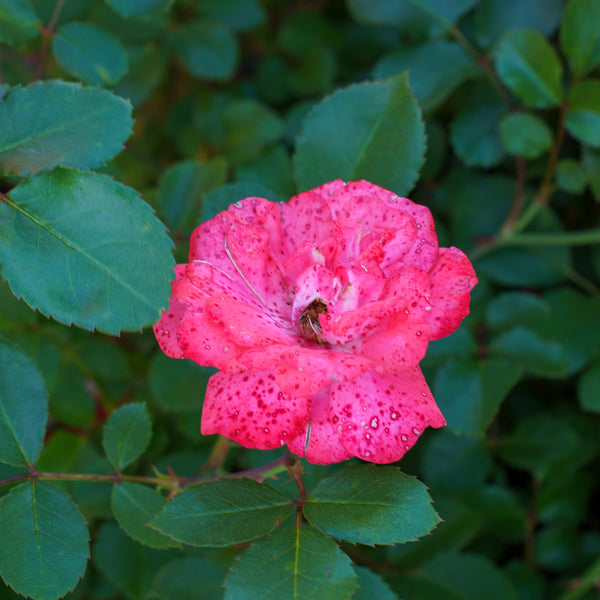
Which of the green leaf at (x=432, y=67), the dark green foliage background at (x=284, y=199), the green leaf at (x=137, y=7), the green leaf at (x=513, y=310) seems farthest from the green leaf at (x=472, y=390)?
the green leaf at (x=137, y=7)

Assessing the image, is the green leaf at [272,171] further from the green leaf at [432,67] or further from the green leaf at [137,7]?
the green leaf at [137,7]

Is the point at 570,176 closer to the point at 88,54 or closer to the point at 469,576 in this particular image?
the point at 469,576

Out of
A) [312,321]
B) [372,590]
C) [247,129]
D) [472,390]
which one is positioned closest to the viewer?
[312,321]

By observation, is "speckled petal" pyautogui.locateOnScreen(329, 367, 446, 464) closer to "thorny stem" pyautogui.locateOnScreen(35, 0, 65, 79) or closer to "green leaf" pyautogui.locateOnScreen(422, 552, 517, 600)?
"green leaf" pyautogui.locateOnScreen(422, 552, 517, 600)

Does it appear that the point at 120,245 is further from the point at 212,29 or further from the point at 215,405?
the point at 212,29

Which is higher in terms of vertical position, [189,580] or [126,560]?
[189,580]

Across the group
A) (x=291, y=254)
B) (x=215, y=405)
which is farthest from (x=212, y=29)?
(x=215, y=405)

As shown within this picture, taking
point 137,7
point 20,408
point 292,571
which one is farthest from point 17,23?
point 292,571
